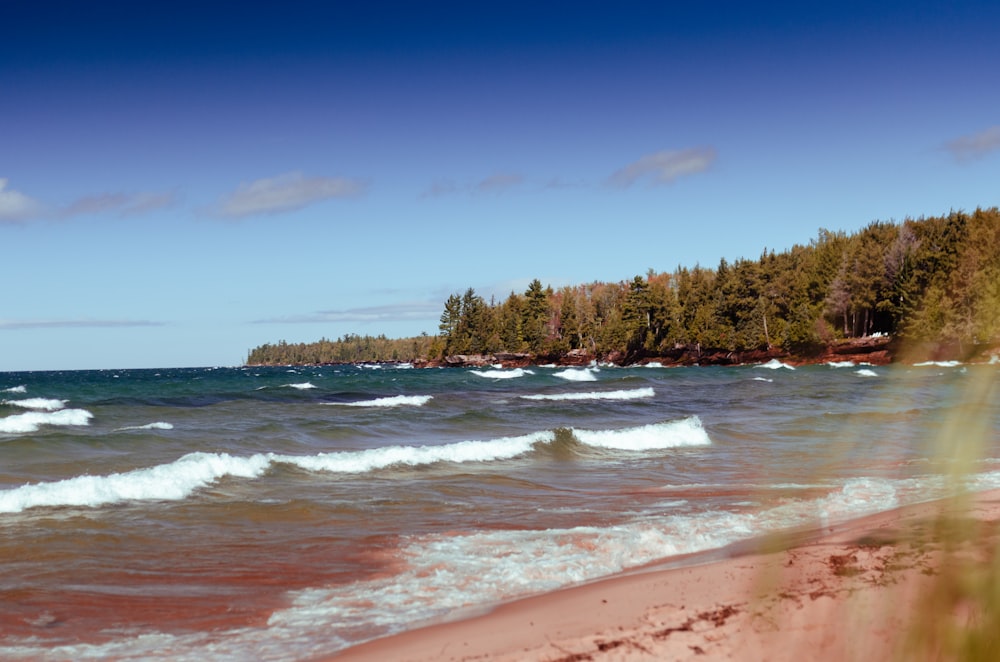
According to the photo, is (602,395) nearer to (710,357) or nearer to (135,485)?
(135,485)

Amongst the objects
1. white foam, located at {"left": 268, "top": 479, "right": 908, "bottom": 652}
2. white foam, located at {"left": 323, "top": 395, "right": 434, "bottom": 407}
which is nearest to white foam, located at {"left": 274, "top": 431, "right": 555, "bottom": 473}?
white foam, located at {"left": 268, "top": 479, "right": 908, "bottom": 652}

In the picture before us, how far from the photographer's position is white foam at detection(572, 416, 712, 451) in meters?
19.1

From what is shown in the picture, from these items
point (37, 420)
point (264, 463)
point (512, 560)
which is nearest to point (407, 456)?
point (264, 463)

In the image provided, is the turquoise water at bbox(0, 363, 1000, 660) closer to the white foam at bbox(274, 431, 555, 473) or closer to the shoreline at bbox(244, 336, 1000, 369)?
the white foam at bbox(274, 431, 555, 473)

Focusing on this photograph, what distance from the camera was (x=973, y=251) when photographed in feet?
255

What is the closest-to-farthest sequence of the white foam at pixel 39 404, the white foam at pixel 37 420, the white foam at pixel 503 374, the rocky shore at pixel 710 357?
the white foam at pixel 37 420, the white foam at pixel 39 404, the white foam at pixel 503 374, the rocky shore at pixel 710 357

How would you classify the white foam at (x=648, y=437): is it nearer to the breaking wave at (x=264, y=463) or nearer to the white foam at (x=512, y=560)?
the breaking wave at (x=264, y=463)

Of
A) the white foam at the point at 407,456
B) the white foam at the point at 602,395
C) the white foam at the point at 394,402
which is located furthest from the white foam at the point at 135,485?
the white foam at the point at 602,395

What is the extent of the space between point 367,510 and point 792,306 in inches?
3851

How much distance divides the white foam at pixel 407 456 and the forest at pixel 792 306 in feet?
233

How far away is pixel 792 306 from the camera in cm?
9938

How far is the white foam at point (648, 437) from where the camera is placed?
1912 cm

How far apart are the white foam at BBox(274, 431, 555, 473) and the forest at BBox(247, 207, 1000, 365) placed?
71019 millimetres

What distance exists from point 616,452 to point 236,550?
A: 11.3m
